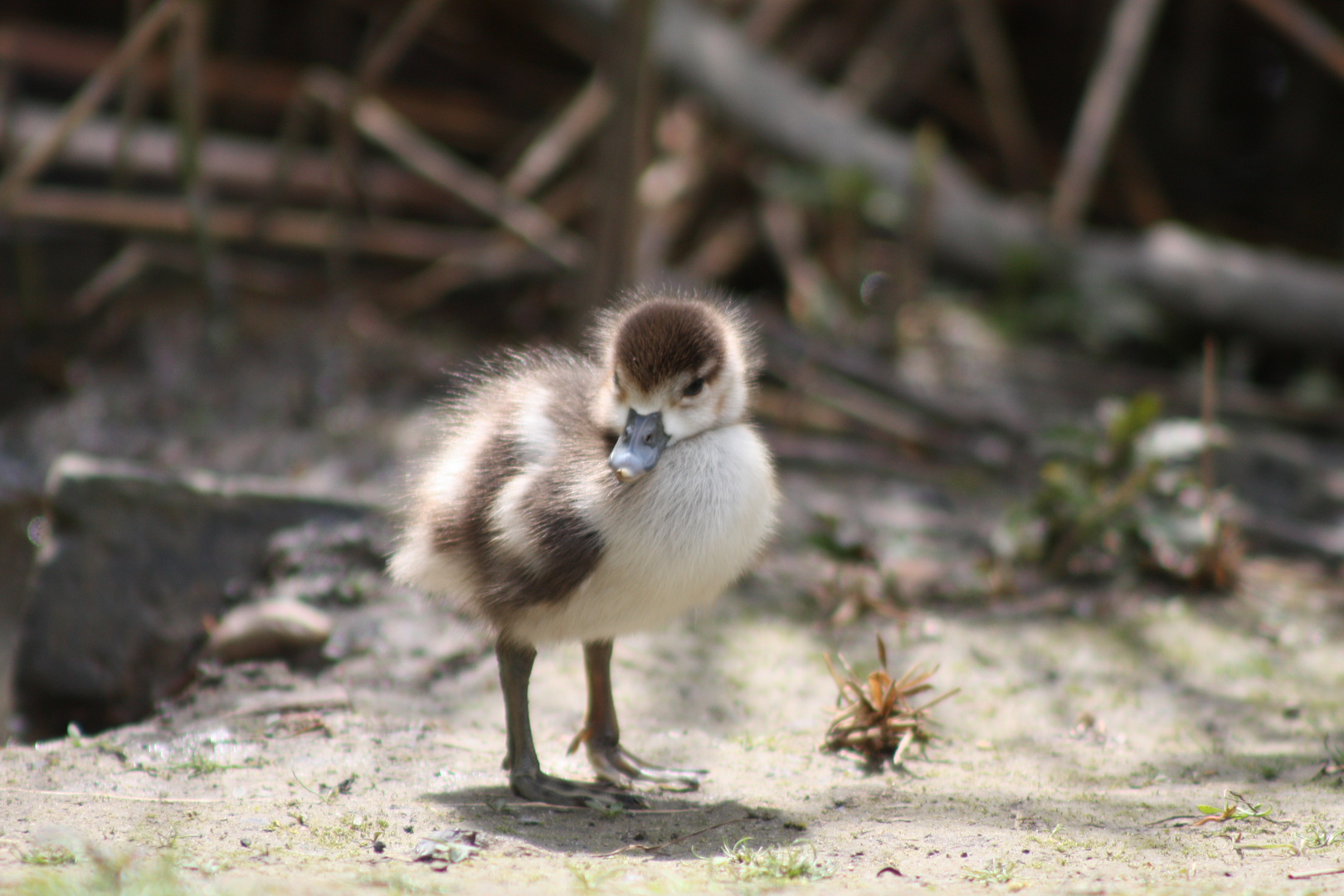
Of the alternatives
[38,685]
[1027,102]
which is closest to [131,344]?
[38,685]

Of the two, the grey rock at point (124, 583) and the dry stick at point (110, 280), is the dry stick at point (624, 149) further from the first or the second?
the dry stick at point (110, 280)

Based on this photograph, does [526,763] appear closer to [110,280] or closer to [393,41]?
[393,41]

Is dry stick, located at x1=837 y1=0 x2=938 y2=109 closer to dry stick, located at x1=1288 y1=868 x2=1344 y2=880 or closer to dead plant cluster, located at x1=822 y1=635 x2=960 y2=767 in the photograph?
dead plant cluster, located at x1=822 y1=635 x2=960 y2=767

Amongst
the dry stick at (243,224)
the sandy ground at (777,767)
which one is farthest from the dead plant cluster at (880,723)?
the dry stick at (243,224)

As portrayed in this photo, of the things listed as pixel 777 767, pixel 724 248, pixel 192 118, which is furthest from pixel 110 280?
pixel 777 767

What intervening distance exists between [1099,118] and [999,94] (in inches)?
34.6

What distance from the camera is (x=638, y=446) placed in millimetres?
3059

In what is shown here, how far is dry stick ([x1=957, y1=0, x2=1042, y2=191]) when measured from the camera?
8.14 meters

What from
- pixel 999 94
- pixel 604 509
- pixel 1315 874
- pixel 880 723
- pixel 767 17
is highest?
pixel 767 17

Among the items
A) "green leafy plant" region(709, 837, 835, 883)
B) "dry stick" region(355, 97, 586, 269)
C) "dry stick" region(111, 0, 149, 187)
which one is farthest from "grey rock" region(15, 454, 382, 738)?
"dry stick" region(355, 97, 586, 269)

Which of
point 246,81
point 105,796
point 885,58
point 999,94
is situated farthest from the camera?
point 885,58

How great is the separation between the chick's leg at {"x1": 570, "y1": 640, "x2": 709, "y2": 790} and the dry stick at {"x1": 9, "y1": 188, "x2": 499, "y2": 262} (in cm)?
441

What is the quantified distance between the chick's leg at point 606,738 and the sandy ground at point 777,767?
90 millimetres

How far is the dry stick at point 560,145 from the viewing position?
7773 millimetres
